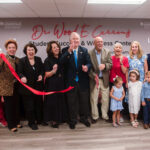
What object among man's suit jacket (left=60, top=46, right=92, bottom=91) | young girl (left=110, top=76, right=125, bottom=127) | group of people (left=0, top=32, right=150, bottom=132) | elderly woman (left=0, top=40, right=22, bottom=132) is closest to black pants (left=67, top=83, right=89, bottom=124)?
group of people (left=0, top=32, right=150, bottom=132)

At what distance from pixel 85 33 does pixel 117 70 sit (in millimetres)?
1505

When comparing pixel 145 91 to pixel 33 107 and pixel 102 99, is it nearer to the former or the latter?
pixel 102 99

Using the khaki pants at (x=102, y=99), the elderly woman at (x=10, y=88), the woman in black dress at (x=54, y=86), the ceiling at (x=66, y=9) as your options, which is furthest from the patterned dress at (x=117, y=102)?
the elderly woman at (x=10, y=88)

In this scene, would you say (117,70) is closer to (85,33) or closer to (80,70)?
(80,70)

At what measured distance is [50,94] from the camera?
281cm

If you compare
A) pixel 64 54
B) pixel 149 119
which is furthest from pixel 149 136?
pixel 64 54

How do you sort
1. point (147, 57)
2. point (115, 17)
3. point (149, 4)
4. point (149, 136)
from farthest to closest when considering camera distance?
point (115, 17) < point (147, 57) < point (149, 4) < point (149, 136)

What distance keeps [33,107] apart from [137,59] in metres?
2.19

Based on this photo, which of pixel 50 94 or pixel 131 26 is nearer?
pixel 50 94

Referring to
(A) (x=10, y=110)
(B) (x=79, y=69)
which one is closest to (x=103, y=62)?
(B) (x=79, y=69)

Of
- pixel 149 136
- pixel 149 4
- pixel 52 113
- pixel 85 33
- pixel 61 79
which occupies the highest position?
pixel 149 4

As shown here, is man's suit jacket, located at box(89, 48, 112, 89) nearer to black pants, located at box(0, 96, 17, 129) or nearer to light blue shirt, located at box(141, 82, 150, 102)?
light blue shirt, located at box(141, 82, 150, 102)

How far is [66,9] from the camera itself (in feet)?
10.2

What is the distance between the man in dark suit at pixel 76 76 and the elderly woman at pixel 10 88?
0.92m
